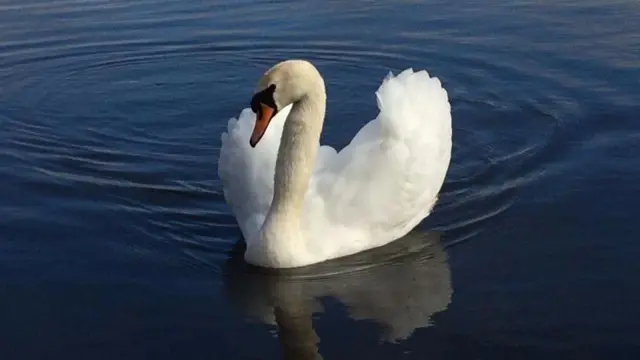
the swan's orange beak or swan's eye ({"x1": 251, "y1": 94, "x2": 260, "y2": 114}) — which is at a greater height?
swan's eye ({"x1": 251, "y1": 94, "x2": 260, "y2": 114})

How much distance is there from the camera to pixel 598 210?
875 centimetres

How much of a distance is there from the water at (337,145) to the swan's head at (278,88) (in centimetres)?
115

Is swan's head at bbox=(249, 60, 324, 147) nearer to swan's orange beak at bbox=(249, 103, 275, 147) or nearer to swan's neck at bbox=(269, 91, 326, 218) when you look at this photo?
swan's orange beak at bbox=(249, 103, 275, 147)

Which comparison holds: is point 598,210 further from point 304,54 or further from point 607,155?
point 304,54

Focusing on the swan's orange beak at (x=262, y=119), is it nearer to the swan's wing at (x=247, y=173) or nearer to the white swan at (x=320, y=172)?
the white swan at (x=320, y=172)

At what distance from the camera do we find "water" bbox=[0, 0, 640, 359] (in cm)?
707

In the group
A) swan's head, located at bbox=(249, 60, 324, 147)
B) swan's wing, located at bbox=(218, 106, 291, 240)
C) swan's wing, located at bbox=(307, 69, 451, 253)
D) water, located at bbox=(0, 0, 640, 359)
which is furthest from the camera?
swan's wing, located at bbox=(218, 106, 291, 240)

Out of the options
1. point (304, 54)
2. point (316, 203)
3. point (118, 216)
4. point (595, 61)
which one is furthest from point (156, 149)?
point (595, 61)

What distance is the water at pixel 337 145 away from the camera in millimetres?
7070

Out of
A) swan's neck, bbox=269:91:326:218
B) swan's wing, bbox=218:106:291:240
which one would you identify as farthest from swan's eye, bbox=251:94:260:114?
swan's wing, bbox=218:106:291:240

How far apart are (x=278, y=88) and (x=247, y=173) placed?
117cm

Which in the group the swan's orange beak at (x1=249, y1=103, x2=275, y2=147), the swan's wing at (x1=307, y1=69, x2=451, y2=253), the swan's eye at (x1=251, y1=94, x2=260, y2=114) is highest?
the swan's eye at (x1=251, y1=94, x2=260, y2=114)

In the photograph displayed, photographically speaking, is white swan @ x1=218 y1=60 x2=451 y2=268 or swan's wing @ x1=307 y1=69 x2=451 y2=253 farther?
swan's wing @ x1=307 y1=69 x2=451 y2=253

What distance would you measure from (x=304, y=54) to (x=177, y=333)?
Result: 689 cm
